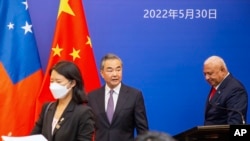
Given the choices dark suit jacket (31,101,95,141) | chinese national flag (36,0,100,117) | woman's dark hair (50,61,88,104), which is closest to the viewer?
dark suit jacket (31,101,95,141)

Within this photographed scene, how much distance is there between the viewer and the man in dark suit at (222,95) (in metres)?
5.08

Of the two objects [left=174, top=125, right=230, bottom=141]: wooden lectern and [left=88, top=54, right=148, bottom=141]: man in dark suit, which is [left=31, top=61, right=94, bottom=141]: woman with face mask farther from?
[left=88, top=54, right=148, bottom=141]: man in dark suit

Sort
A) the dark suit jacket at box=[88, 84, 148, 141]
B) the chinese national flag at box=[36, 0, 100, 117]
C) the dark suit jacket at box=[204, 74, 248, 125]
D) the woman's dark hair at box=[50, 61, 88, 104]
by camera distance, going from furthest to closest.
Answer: the chinese national flag at box=[36, 0, 100, 117] → the dark suit jacket at box=[204, 74, 248, 125] → the dark suit jacket at box=[88, 84, 148, 141] → the woman's dark hair at box=[50, 61, 88, 104]

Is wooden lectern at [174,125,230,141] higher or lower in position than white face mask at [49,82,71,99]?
lower

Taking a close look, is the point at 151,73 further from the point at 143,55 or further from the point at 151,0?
the point at 151,0

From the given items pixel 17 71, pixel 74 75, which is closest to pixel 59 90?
pixel 74 75

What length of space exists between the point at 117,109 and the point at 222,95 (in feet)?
3.21

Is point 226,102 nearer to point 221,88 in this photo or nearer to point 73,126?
point 221,88

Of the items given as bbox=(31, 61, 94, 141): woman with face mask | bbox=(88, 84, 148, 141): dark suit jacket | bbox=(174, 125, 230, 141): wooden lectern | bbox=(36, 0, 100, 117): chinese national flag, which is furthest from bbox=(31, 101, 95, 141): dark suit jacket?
bbox=(36, 0, 100, 117): chinese national flag

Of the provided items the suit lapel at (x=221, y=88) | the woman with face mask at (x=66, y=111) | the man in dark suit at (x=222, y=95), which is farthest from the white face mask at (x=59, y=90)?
the suit lapel at (x=221, y=88)

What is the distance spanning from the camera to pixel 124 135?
489 cm

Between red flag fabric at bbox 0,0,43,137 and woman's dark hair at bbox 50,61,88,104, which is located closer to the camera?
woman's dark hair at bbox 50,61,88,104

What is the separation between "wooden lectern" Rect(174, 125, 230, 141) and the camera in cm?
391

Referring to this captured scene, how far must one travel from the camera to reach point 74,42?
5.68 metres
